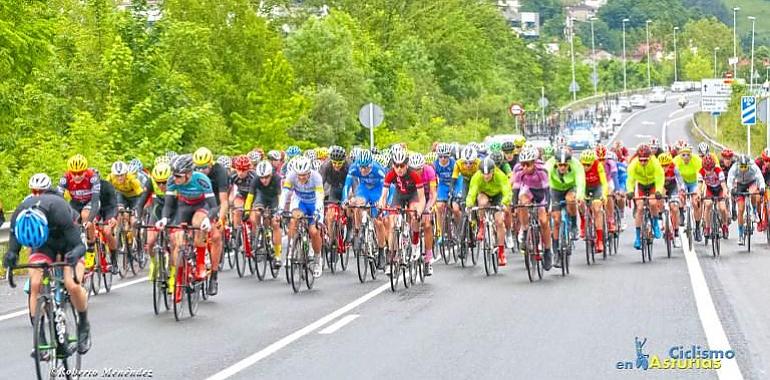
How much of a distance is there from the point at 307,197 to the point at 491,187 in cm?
293

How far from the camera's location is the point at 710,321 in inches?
580

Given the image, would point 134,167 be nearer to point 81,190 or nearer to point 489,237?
point 81,190

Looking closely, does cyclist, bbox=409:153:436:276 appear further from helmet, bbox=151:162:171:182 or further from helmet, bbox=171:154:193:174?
helmet, bbox=171:154:193:174

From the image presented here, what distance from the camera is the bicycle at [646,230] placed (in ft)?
75.7

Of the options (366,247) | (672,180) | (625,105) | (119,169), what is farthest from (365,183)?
(625,105)

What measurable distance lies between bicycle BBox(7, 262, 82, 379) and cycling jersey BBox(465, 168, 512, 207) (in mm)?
9657

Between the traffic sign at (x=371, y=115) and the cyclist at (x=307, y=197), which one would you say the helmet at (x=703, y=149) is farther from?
A: the traffic sign at (x=371, y=115)

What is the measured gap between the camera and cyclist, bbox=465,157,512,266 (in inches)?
801

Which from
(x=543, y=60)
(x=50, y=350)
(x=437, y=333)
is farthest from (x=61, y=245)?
(x=543, y=60)

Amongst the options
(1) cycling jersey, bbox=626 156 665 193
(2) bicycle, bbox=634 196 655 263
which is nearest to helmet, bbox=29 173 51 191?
(2) bicycle, bbox=634 196 655 263

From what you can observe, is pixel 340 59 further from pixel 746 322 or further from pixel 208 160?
pixel 746 322

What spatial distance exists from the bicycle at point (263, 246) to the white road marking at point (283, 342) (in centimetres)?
290

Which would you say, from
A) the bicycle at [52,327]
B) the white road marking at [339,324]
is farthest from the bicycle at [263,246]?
the bicycle at [52,327]

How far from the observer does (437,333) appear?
563 inches
